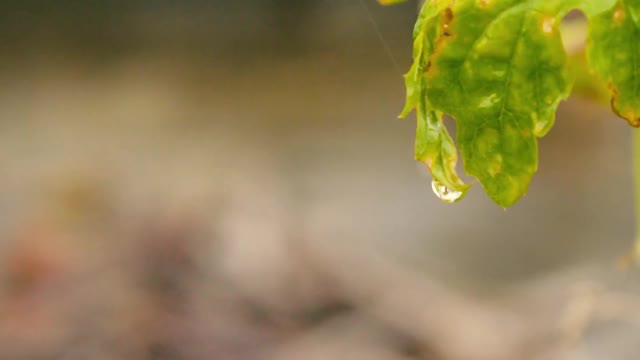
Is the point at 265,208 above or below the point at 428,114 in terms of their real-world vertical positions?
above

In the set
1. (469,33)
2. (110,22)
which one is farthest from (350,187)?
(469,33)

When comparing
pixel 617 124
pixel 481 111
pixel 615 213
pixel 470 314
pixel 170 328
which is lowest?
pixel 481 111

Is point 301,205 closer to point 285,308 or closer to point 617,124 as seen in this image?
point 285,308

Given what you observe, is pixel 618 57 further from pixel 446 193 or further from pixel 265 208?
pixel 265 208

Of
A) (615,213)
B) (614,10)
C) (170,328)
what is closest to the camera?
(614,10)

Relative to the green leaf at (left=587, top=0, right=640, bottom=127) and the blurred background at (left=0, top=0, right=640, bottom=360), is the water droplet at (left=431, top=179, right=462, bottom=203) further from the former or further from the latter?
the blurred background at (left=0, top=0, right=640, bottom=360)

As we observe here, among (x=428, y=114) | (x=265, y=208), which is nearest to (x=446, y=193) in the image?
(x=428, y=114)

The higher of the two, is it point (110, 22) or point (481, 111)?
point (110, 22)

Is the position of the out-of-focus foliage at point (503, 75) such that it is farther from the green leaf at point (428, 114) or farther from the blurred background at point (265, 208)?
the blurred background at point (265, 208)
